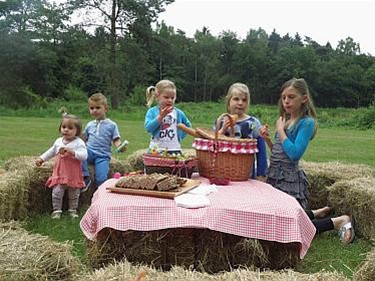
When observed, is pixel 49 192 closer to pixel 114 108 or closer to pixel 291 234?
pixel 291 234

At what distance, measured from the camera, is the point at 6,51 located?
34469 millimetres

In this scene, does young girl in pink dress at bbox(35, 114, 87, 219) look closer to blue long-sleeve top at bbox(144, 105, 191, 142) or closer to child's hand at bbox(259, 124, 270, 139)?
blue long-sleeve top at bbox(144, 105, 191, 142)

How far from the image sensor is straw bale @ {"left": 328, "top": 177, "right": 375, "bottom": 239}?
531cm

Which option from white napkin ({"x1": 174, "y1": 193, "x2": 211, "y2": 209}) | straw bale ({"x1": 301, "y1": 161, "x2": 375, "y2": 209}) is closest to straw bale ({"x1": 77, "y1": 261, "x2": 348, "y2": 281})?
white napkin ({"x1": 174, "y1": 193, "x2": 211, "y2": 209})

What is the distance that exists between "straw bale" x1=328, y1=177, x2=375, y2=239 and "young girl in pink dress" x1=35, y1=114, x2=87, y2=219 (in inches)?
103

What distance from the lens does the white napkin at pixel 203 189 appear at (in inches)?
170

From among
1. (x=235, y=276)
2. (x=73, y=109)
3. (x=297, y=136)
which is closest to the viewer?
(x=235, y=276)

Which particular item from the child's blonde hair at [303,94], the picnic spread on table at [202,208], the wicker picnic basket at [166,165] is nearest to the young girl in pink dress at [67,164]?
the wicker picnic basket at [166,165]

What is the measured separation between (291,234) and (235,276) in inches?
52.5

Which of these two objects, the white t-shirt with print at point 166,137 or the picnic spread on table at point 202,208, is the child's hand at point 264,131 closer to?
the picnic spread on table at point 202,208

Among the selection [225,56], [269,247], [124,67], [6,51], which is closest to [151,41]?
[124,67]

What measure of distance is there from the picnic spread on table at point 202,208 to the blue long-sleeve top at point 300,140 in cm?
46

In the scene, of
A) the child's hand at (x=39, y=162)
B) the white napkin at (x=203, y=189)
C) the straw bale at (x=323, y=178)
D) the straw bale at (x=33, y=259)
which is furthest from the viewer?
the straw bale at (x=323, y=178)

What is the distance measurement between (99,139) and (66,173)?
0.80 m
